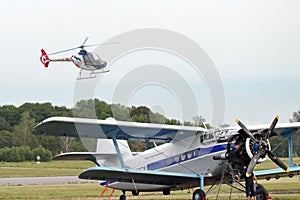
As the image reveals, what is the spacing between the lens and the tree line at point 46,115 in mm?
46719

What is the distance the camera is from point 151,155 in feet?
79.2

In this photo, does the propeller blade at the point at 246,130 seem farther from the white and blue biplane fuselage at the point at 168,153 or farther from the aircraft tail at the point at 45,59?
the aircraft tail at the point at 45,59

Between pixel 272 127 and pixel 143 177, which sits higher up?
pixel 272 127

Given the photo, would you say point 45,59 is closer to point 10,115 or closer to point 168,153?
point 168,153

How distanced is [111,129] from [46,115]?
9208 centimetres

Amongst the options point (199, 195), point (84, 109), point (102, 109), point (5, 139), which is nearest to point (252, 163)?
point (199, 195)

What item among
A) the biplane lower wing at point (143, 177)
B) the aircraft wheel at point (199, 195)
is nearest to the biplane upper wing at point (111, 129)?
the biplane lower wing at point (143, 177)

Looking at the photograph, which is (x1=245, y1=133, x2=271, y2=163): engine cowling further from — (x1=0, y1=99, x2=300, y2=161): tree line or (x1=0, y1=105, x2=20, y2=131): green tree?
(x1=0, y1=105, x2=20, y2=131): green tree

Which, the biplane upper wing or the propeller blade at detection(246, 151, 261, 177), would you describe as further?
the biplane upper wing

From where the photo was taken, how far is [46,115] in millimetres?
113312

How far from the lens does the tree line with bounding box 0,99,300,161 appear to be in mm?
46719

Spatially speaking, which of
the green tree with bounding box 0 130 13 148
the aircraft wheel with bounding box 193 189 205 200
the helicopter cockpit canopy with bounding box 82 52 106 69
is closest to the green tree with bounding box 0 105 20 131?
the green tree with bounding box 0 130 13 148

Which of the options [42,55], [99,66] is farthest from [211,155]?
[42,55]

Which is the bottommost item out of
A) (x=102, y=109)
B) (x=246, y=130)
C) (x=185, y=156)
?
(x=185, y=156)
